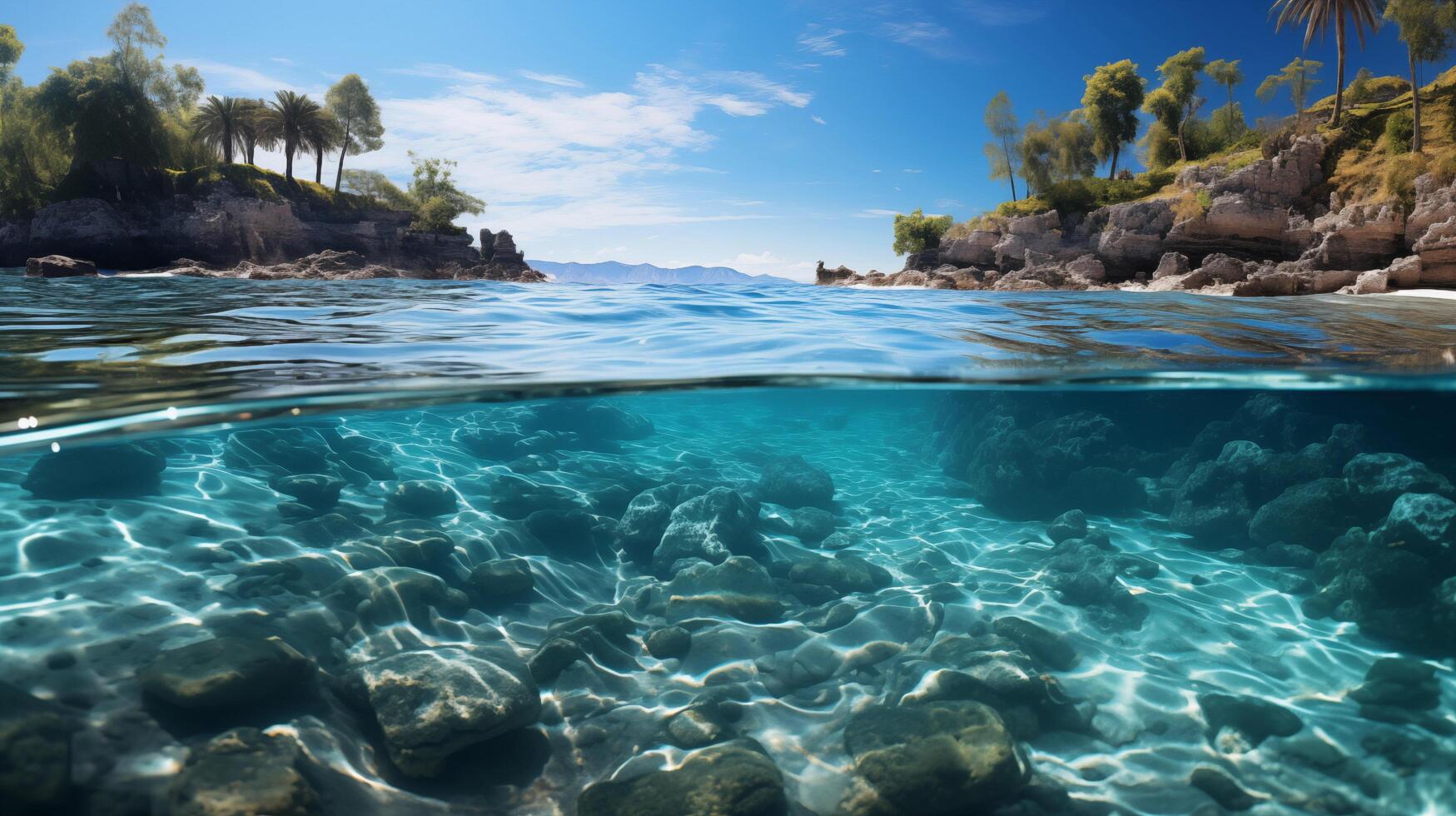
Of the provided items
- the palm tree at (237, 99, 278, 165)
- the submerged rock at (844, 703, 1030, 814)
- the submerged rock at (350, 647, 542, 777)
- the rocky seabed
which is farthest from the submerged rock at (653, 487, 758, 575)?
the palm tree at (237, 99, 278, 165)

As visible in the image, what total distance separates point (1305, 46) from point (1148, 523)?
4942cm

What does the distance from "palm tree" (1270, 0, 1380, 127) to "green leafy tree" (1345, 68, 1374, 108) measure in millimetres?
6048

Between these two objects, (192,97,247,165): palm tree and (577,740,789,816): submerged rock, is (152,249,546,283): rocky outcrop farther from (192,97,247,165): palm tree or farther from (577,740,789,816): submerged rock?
(577,740,789,816): submerged rock

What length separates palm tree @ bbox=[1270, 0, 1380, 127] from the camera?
125 ft

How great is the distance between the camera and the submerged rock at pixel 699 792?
16.1 ft

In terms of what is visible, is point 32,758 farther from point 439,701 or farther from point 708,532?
point 708,532

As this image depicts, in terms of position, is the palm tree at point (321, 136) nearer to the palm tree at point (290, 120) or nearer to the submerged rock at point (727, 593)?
the palm tree at point (290, 120)

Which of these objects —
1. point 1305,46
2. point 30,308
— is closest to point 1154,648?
point 30,308

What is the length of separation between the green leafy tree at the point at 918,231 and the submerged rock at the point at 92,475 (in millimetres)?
51931

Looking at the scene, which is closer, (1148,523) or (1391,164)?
(1148,523)

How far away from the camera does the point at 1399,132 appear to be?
107 feet

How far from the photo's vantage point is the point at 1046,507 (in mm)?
14430

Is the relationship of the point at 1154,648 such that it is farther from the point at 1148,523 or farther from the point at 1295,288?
the point at 1295,288

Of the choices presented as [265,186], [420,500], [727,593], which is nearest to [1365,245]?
[727,593]
